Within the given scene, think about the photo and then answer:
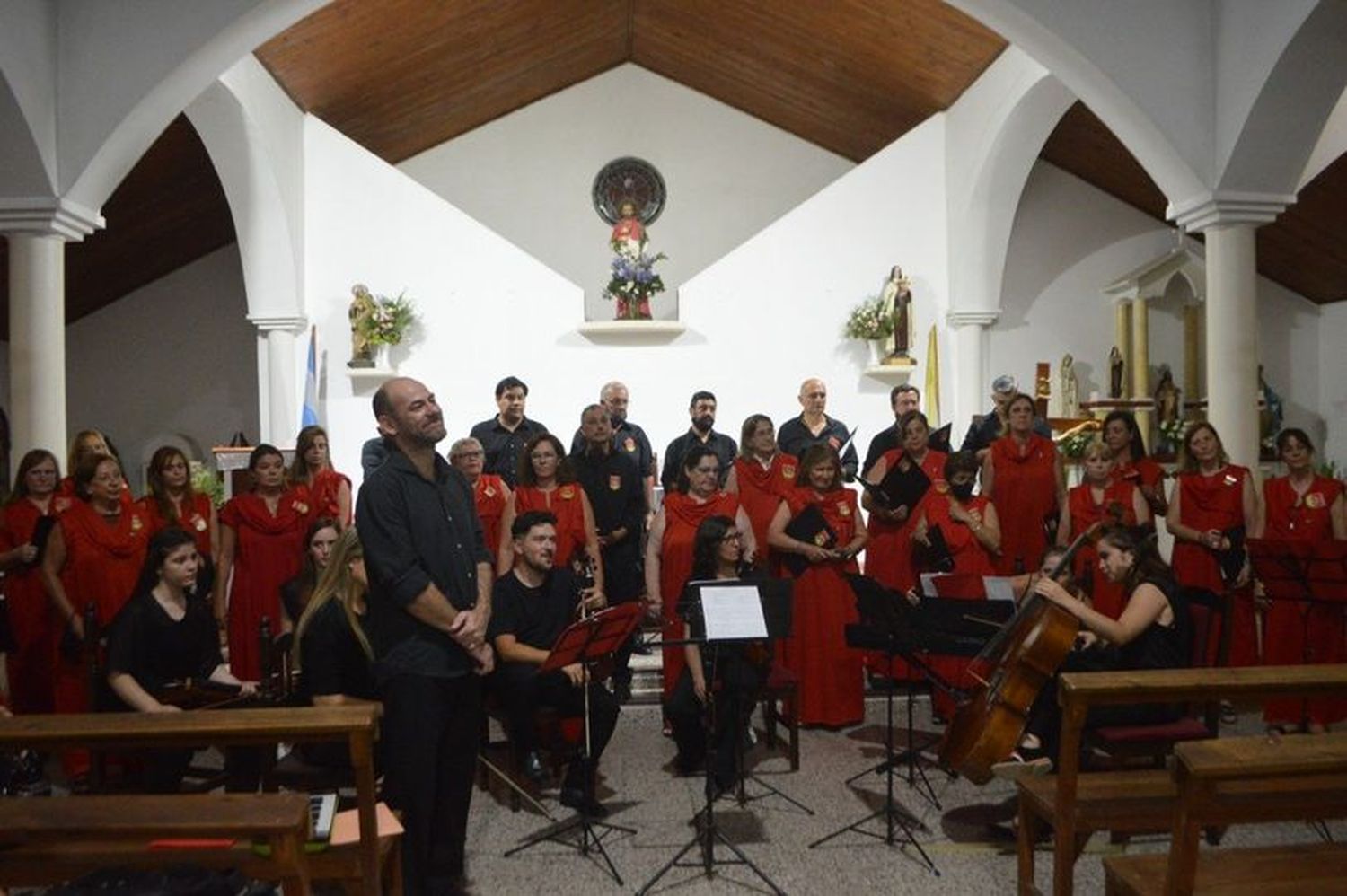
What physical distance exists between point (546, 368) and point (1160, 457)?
6235 mm

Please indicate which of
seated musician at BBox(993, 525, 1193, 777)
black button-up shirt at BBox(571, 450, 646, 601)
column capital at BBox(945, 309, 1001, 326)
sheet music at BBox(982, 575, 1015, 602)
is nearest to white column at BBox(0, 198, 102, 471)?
black button-up shirt at BBox(571, 450, 646, 601)

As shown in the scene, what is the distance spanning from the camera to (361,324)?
10.8 meters

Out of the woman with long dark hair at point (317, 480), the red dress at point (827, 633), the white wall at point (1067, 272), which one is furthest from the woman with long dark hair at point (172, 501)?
the white wall at point (1067, 272)

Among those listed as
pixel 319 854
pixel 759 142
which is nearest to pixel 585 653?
pixel 319 854

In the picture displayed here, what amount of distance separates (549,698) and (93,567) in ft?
7.78

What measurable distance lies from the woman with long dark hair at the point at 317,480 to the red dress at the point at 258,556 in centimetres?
20

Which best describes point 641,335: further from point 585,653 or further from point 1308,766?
point 1308,766

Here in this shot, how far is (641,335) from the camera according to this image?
11.3 meters

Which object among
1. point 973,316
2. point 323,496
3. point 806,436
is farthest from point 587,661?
A: point 973,316

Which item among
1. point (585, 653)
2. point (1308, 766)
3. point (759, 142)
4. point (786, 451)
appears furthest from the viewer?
point (759, 142)

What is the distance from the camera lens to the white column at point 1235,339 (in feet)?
23.5

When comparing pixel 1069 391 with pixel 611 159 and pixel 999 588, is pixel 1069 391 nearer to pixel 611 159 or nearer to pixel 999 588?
pixel 611 159

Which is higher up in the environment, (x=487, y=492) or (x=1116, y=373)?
(x=1116, y=373)

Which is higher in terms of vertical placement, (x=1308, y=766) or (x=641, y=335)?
(x=641, y=335)
